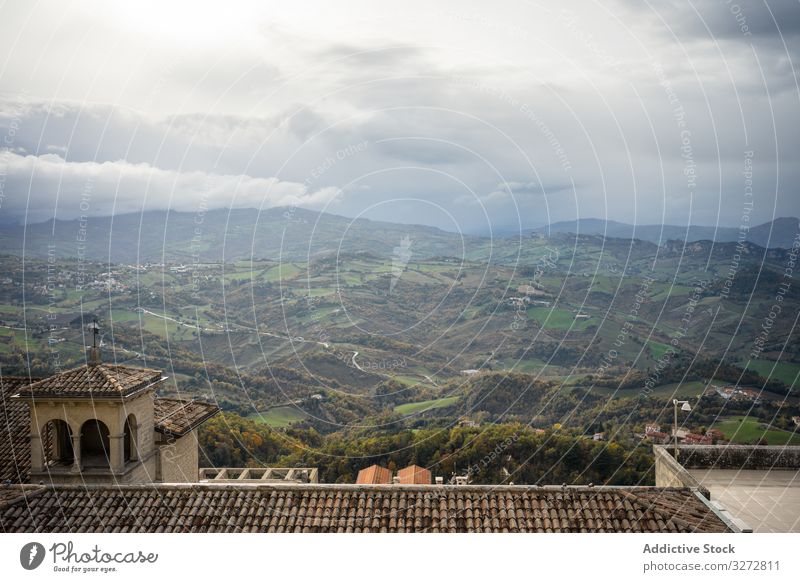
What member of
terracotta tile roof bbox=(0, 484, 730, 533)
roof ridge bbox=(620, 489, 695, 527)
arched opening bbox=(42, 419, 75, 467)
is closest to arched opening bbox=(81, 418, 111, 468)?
arched opening bbox=(42, 419, 75, 467)

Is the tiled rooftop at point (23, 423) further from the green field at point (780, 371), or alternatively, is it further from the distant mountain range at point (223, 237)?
the green field at point (780, 371)

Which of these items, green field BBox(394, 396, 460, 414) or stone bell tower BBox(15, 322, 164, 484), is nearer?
stone bell tower BBox(15, 322, 164, 484)

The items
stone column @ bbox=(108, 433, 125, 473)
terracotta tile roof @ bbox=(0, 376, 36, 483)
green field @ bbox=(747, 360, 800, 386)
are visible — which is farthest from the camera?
green field @ bbox=(747, 360, 800, 386)

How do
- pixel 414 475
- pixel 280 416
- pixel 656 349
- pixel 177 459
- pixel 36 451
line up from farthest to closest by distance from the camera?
pixel 656 349
pixel 280 416
pixel 414 475
pixel 177 459
pixel 36 451

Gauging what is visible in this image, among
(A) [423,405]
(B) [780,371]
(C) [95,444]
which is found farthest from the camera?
(A) [423,405]

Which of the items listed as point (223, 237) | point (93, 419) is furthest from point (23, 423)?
point (223, 237)

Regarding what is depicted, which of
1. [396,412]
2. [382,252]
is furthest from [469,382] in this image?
[382,252]

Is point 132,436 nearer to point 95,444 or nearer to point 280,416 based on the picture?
point 95,444

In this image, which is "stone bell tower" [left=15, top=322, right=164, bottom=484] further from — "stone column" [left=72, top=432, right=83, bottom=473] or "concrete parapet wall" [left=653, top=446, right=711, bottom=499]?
"concrete parapet wall" [left=653, top=446, right=711, bottom=499]

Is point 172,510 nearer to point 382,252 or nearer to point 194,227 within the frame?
point 194,227
